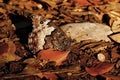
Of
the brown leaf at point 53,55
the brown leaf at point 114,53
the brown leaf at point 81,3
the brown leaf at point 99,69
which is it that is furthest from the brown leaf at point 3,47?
the brown leaf at point 81,3

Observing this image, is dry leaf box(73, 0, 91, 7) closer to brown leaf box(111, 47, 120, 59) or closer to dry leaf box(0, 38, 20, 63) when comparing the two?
brown leaf box(111, 47, 120, 59)

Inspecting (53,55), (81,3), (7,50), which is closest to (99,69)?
(53,55)

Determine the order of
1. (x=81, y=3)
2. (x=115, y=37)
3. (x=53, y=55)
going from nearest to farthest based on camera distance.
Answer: (x=53, y=55), (x=115, y=37), (x=81, y=3)

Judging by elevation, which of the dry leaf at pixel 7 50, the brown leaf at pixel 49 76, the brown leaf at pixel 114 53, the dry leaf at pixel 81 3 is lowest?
the brown leaf at pixel 49 76

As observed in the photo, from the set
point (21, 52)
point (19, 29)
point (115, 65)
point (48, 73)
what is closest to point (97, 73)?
point (115, 65)

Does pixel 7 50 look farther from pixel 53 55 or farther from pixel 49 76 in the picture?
pixel 49 76

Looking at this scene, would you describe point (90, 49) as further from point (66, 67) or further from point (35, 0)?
point (35, 0)

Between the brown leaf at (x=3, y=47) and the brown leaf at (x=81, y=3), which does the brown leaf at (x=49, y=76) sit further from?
the brown leaf at (x=81, y=3)
